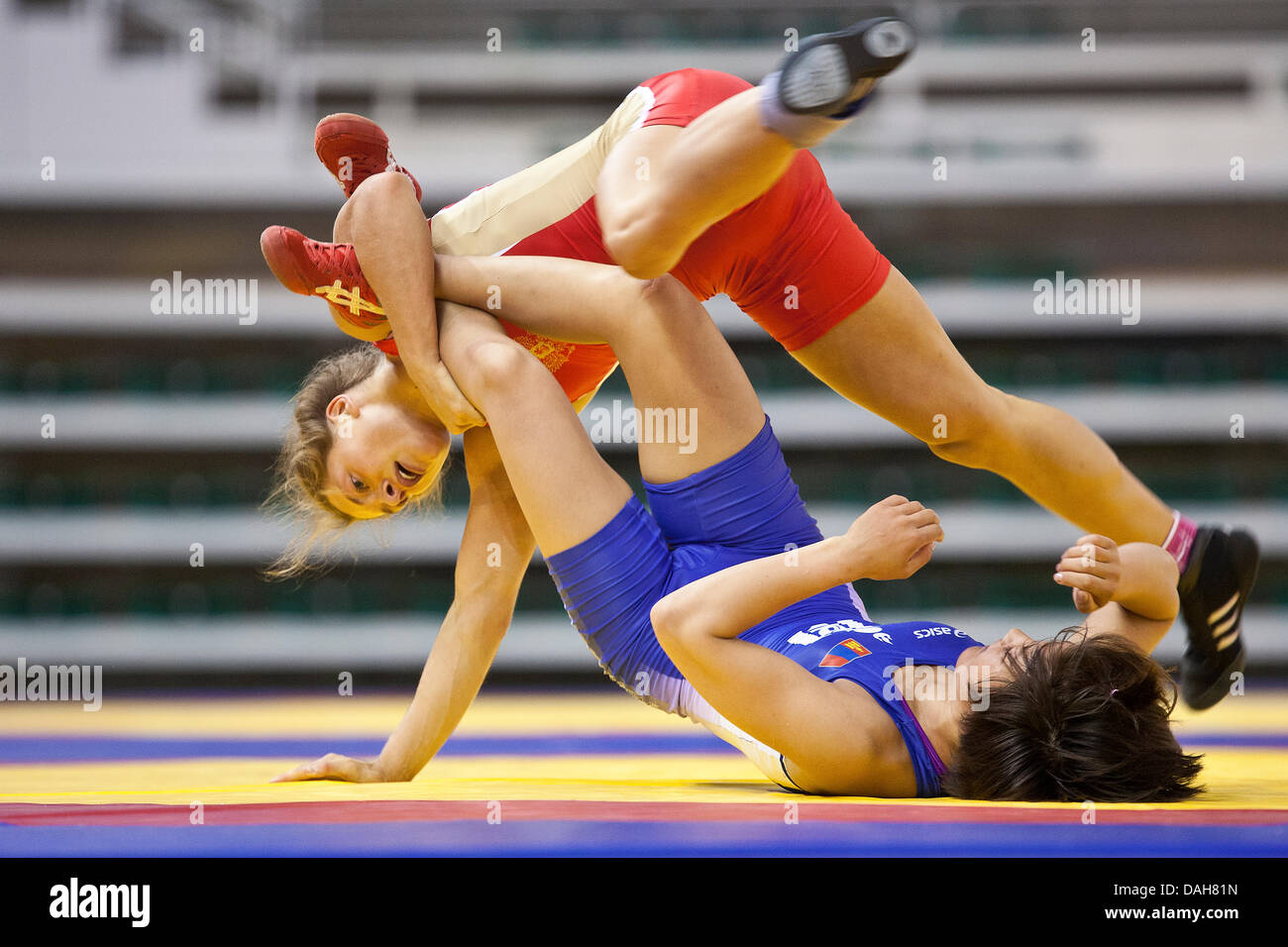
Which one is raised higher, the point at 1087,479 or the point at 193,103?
the point at 193,103

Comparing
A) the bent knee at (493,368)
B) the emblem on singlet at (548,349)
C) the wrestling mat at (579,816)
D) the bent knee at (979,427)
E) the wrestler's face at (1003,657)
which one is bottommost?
the wrestling mat at (579,816)

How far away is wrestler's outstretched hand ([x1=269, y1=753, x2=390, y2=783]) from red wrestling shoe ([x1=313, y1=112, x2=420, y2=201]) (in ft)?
2.45

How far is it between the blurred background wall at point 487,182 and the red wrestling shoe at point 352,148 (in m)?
3.08

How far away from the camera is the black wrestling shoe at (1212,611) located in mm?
1631

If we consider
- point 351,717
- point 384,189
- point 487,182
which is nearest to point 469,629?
point 384,189

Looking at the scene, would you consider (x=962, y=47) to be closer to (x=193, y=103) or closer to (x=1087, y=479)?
(x=193, y=103)

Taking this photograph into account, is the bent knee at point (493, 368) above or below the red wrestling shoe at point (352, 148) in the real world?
below

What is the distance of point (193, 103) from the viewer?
5191mm

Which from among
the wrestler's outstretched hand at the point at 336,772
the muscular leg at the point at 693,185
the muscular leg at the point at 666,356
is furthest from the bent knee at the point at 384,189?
the wrestler's outstretched hand at the point at 336,772

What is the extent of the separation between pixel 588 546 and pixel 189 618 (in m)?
3.84

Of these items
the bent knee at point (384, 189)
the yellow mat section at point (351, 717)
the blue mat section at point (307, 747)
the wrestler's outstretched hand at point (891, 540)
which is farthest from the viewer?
the yellow mat section at point (351, 717)

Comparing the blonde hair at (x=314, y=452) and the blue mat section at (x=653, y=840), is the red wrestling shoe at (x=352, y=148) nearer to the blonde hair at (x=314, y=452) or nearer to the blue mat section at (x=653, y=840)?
the blonde hair at (x=314, y=452)

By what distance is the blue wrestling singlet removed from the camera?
4.42ft
